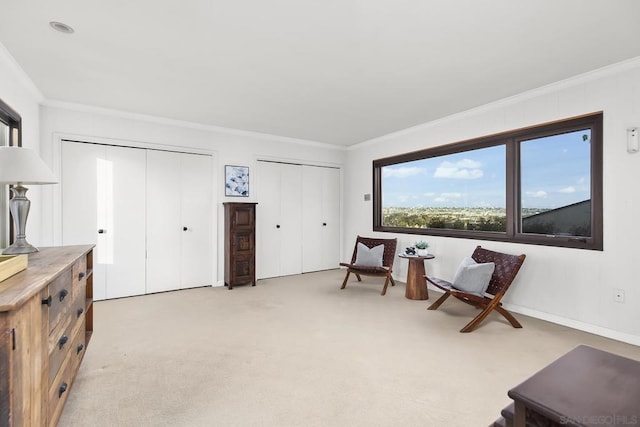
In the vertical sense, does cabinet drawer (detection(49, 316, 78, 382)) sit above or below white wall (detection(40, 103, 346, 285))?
below

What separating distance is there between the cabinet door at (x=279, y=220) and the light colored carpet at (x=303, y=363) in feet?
5.12

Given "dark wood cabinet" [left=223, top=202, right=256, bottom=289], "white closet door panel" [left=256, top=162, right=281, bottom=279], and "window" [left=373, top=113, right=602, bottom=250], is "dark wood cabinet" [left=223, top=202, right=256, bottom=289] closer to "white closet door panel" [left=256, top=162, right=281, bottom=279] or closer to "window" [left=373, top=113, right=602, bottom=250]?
"white closet door panel" [left=256, top=162, right=281, bottom=279]

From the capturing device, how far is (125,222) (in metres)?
Result: 4.14

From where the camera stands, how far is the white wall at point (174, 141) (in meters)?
3.68

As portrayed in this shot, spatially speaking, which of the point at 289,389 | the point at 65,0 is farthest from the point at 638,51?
the point at 65,0

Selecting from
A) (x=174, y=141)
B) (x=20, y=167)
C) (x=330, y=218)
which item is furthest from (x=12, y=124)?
(x=330, y=218)

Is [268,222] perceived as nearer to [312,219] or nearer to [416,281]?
[312,219]

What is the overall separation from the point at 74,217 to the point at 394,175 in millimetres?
4652

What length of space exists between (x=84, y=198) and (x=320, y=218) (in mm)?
3635

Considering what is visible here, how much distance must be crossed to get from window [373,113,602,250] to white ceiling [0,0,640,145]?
2.08 ft

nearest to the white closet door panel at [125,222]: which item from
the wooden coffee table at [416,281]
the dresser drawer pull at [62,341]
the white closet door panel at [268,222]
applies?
the white closet door panel at [268,222]

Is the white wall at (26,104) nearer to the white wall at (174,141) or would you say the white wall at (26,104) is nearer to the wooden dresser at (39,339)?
the white wall at (174,141)

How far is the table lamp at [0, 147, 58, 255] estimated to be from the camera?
190 cm

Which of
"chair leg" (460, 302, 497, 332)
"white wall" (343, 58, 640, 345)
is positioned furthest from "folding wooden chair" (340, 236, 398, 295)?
"chair leg" (460, 302, 497, 332)
